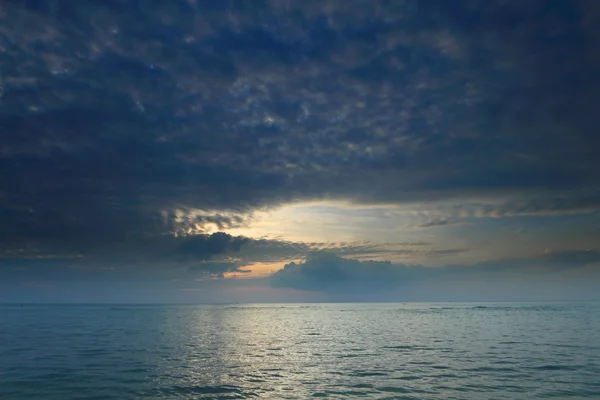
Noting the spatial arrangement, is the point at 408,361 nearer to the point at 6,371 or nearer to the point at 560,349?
the point at 560,349

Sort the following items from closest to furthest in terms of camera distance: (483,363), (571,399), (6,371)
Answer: (571,399) → (6,371) → (483,363)

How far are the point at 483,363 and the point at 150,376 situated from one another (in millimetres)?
37872

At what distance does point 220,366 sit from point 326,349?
20.5m

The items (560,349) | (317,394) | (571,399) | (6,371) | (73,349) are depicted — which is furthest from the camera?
(73,349)

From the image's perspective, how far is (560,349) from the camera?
61.0 m

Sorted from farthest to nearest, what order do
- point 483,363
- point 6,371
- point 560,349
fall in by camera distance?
point 560,349
point 483,363
point 6,371

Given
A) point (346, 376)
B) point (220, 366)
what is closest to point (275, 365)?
point (220, 366)

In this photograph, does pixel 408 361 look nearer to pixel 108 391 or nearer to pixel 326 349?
pixel 326 349

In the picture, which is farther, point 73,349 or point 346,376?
point 73,349

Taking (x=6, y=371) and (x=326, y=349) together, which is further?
(x=326, y=349)

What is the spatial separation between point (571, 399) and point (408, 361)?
20.7m

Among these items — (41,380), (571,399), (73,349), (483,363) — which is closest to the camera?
(571,399)

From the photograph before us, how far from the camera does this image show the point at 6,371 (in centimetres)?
4594

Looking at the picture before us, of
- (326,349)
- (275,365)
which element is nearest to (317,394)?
(275,365)
